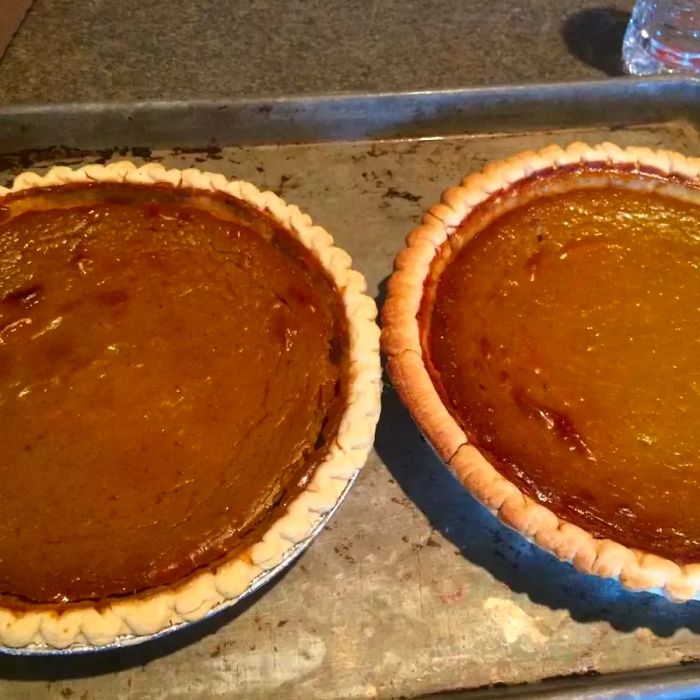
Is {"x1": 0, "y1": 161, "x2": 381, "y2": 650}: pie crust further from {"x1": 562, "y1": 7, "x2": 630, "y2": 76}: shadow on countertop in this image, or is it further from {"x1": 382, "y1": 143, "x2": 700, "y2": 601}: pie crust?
{"x1": 562, "y1": 7, "x2": 630, "y2": 76}: shadow on countertop

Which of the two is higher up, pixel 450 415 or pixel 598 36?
pixel 598 36

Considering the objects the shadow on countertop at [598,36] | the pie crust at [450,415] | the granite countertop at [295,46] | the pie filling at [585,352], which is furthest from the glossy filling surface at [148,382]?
the shadow on countertop at [598,36]

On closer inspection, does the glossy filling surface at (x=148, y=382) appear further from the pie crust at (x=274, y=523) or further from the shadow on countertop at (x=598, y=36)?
the shadow on countertop at (x=598, y=36)

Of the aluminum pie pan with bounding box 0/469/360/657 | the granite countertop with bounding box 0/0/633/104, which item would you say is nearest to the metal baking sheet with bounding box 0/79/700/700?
the aluminum pie pan with bounding box 0/469/360/657

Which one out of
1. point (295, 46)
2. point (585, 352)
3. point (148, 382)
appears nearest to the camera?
point (148, 382)

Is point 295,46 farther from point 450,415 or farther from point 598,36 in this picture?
point 450,415

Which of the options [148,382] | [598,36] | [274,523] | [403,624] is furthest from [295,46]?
[403,624]
